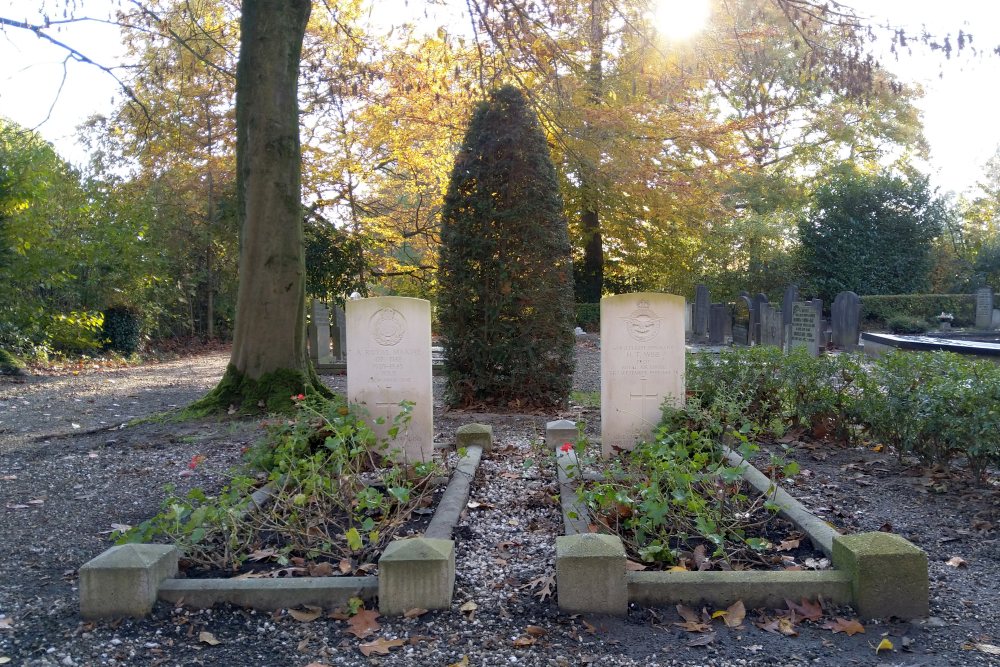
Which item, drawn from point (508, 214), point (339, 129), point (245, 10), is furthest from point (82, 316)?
point (508, 214)

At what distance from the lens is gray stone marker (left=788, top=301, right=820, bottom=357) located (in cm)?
1415

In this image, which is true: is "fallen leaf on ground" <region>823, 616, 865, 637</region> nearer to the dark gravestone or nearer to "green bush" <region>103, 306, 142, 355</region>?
the dark gravestone

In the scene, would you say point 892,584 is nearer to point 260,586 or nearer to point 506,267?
point 260,586

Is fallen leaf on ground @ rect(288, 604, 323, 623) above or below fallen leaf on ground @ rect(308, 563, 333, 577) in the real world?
below

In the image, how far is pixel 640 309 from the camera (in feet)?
21.3

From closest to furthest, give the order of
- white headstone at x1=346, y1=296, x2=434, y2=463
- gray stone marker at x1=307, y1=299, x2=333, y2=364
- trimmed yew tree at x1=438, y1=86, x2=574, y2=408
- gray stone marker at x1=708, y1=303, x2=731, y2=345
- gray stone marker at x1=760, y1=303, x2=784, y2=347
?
white headstone at x1=346, y1=296, x2=434, y2=463
trimmed yew tree at x1=438, y1=86, x2=574, y2=408
gray stone marker at x1=307, y1=299, x2=333, y2=364
gray stone marker at x1=760, y1=303, x2=784, y2=347
gray stone marker at x1=708, y1=303, x2=731, y2=345

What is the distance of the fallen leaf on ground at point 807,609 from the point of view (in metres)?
3.49

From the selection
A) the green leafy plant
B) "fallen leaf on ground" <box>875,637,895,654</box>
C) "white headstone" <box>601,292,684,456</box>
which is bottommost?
"fallen leaf on ground" <box>875,637,895,654</box>

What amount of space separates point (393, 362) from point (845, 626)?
390cm

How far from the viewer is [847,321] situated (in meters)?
18.6

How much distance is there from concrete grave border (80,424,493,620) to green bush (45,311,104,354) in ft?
49.4

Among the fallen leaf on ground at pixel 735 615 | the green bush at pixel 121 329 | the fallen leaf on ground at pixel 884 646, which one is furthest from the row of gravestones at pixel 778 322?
the green bush at pixel 121 329

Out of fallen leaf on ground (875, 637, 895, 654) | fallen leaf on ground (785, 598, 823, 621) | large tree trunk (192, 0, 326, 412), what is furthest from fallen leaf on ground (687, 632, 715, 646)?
large tree trunk (192, 0, 326, 412)

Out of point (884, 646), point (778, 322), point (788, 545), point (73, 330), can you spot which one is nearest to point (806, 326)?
point (778, 322)
